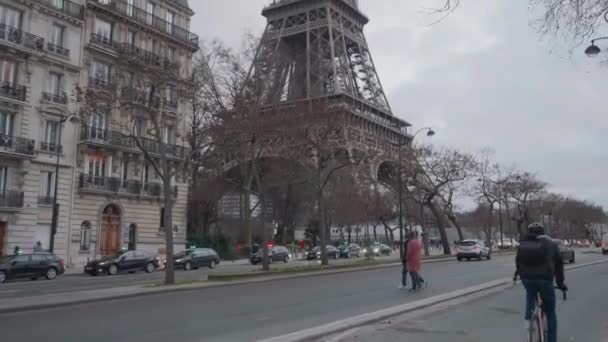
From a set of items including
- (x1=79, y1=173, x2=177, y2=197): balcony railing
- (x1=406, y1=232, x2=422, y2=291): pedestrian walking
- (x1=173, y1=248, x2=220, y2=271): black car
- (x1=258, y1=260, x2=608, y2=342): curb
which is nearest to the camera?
(x1=258, y1=260, x2=608, y2=342): curb

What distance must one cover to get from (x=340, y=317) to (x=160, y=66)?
14.3 m

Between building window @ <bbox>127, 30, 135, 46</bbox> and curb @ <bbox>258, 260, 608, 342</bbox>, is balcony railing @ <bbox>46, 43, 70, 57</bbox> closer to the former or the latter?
building window @ <bbox>127, 30, 135, 46</bbox>

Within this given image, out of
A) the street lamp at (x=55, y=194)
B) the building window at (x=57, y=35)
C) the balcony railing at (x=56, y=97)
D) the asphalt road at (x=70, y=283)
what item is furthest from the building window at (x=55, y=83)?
the asphalt road at (x=70, y=283)

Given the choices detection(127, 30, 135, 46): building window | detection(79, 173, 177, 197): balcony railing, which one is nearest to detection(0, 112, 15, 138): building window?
detection(79, 173, 177, 197): balcony railing

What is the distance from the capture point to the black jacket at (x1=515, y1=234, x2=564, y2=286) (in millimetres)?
7324

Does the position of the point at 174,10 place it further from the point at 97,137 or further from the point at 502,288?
the point at 502,288

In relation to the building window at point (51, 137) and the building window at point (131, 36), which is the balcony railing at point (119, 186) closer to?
the building window at point (51, 137)

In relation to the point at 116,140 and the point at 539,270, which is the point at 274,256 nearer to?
the point at 116,140

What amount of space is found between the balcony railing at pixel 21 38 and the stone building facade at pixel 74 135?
2.5 inches

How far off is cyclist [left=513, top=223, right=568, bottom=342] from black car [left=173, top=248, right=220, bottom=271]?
30.7 meters

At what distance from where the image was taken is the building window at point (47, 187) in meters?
35.6

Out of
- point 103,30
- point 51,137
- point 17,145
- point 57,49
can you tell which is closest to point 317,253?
point 51,137

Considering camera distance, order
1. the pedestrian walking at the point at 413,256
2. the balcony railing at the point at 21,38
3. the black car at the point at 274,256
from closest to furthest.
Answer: the pedestrian walking at the point at 413,256
the balcony railing at the point at 21,38
the black car at the point at 274,256

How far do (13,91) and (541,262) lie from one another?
34.8 meters
